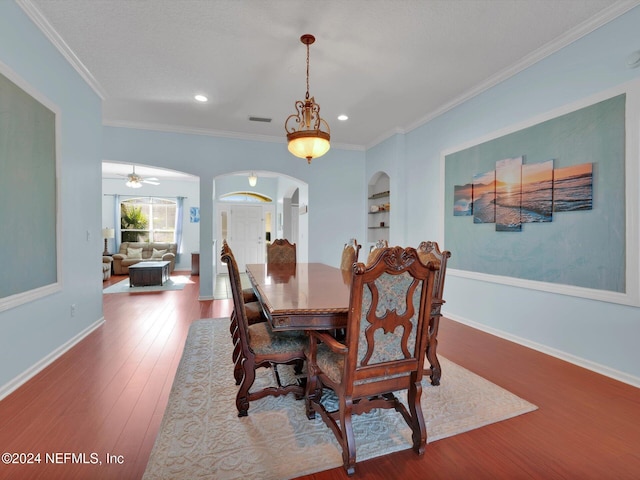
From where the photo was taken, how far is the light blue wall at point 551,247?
8.02ft

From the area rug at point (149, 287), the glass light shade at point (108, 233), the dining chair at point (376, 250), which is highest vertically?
the glass light shade at point (108, 233)

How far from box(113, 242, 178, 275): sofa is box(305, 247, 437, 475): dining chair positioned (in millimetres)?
8273

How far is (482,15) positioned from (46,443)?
162 inches

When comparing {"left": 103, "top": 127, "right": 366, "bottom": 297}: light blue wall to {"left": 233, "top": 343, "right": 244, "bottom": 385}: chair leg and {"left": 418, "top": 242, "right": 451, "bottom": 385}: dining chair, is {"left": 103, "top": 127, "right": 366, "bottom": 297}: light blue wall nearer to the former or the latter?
{"left": 233, "top": 343, "right": 244, "bottom": 385}: chair leg

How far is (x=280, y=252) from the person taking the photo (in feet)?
13.3

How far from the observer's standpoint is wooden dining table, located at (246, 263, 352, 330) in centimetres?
164

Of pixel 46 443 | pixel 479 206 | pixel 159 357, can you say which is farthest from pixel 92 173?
pixel 479 206

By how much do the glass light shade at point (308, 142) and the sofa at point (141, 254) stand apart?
709 centimetres

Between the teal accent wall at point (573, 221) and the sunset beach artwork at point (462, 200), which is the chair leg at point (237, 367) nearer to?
the teal accent wall at point (573, 221)

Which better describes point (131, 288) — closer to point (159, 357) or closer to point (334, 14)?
point (159, 357)

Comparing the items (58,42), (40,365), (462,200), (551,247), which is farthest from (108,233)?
(551,247)

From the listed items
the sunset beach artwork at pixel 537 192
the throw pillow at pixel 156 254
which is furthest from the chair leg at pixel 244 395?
the throw pillow at pixel 156 254

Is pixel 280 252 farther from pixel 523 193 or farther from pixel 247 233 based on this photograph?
pixel 247 233

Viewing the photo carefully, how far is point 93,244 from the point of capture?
368 centimetres
